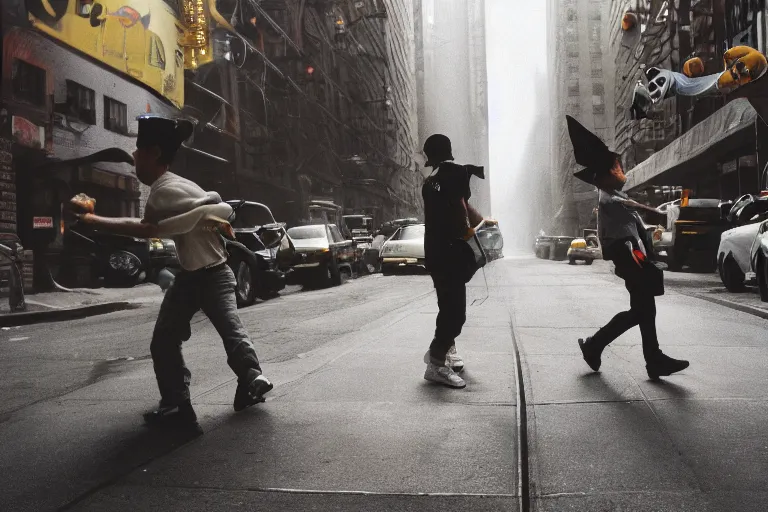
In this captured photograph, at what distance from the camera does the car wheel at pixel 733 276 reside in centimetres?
1247

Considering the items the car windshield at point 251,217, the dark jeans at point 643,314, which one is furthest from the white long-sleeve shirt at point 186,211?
the car windshield at point 251,217

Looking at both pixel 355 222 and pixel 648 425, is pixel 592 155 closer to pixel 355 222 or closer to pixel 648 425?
pixel 648 425

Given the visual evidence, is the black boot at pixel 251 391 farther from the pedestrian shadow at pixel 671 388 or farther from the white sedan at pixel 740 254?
the white sedan at pixel 740 254

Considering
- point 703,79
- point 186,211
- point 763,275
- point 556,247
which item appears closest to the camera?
point 186,211

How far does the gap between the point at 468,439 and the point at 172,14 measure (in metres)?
24.0

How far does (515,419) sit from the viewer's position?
394cm

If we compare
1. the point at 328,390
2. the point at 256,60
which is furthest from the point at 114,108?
the point at 328,390

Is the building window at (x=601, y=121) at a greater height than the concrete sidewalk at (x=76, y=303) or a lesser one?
greater

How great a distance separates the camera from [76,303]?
43.4 ft

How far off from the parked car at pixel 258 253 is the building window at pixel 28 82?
6.26 m

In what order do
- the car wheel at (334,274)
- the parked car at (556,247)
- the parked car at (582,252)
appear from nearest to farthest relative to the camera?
the car wheel at (334,274) → the parked car at (582,252) → the parked car at (556,247)

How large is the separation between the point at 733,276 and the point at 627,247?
8919mm

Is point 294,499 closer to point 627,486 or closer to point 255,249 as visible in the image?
point 627,486

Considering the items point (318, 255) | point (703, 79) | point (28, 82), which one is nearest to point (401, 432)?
point (318, 255)
